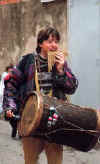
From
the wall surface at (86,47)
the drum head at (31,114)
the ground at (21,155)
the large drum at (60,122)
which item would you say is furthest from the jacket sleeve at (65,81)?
the wall surface at (86,47)

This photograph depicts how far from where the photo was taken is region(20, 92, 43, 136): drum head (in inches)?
99.8

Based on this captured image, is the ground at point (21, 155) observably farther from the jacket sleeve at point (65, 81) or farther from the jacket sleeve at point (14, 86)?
the jacket sleeve at point (65, 81)

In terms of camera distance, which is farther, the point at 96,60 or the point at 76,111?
the point at 96,60

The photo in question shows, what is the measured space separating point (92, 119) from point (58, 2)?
5211mm

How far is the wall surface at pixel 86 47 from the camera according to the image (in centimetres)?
649

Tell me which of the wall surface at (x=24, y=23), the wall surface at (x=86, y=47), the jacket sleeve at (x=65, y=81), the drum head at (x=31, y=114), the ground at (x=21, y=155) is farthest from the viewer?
the wall surface at (x=24, y=23)

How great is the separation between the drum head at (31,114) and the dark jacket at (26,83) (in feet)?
0.43

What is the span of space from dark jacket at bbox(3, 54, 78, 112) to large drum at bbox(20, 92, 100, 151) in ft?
0.56

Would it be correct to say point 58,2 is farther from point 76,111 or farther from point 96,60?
point 76,111

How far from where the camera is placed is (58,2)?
24.7 ft

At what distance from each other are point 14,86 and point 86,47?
12.7ft

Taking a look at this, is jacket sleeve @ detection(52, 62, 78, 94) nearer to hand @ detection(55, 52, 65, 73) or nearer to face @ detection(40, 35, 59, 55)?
hand @ detection(55, 52, 65, 73)

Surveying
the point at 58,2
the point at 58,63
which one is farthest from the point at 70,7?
the point at 58,63

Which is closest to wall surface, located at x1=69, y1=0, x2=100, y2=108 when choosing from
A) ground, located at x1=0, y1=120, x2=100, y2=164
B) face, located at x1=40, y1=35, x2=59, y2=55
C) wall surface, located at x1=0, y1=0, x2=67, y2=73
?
wall surface, located at x1=0, y1=0, x2=67, y2=73
